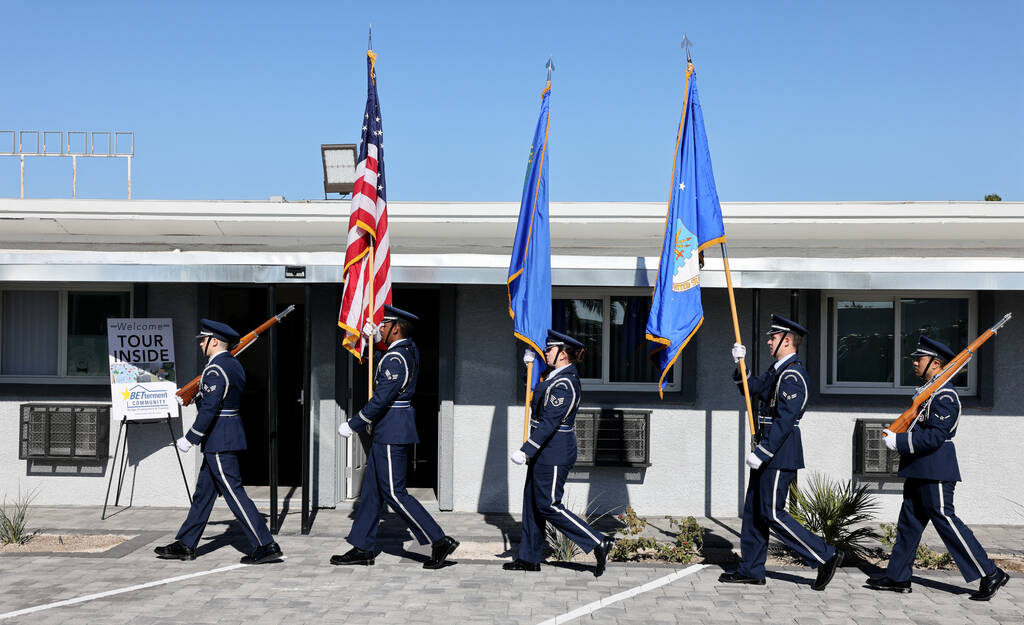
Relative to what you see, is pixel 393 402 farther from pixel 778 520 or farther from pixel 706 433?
pixel 706 433

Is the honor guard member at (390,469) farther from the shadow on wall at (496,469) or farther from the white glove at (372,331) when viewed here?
the shadow on wall at (496,469)

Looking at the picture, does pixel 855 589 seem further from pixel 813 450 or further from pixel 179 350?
pixel 179 350

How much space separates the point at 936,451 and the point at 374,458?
4.08m

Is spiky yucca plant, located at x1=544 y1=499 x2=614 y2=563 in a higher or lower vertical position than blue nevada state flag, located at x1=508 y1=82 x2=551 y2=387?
lower

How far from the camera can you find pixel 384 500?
24.7ft

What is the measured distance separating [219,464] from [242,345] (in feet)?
3.66

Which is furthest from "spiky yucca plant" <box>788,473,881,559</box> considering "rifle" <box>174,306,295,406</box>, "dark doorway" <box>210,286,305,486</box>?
"dark doorway" <box>210,286,305,486</box>

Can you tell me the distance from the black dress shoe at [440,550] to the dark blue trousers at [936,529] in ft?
10.5

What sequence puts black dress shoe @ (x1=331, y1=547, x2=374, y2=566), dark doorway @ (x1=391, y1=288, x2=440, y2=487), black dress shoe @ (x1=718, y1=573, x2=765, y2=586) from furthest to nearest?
dark doorway @ (x1=391, y1=288, x2=440, y2=487) → black dress shoe @ (x1=331, y1=547, x2=374, y2=566) → black dress shoe @ (x1=718, y1=573, x2=765, y2=586)

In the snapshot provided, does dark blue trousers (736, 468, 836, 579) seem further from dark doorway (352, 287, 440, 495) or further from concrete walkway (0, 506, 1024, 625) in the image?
dark doorway (352, 287, 440, 495)

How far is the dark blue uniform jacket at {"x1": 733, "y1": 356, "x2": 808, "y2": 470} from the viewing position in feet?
22.8

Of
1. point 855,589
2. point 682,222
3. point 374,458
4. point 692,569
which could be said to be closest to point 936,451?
point 855,589

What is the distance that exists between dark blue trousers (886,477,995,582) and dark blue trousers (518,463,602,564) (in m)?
2.13

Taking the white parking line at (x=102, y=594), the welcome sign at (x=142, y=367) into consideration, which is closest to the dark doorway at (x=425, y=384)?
the welcome sign at (x=142, y=367)
